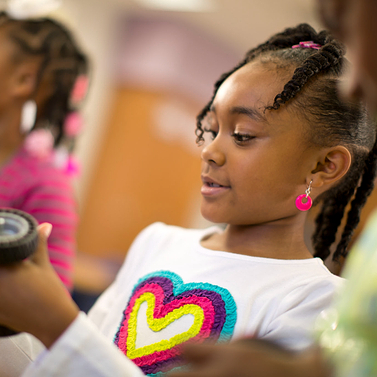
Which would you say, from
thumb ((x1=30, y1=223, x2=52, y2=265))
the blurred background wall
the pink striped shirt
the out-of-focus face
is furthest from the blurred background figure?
the out-of-focus face

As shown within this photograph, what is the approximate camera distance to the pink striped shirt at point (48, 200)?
1088 millimetres

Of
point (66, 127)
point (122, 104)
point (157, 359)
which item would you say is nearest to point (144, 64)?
point (122, 104)

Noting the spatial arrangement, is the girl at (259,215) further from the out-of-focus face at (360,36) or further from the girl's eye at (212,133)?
the out-of-focus face at (360,36)

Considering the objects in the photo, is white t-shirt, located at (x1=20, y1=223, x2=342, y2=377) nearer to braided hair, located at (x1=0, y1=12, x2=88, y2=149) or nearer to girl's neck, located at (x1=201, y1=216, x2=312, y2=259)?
girl's neck, located at (x1=201, y1=216, x2=312, y2=259)

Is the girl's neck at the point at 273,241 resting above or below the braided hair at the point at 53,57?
below

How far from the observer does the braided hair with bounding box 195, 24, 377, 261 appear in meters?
0.70

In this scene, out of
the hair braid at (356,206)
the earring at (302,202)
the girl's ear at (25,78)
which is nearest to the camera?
the earring at (302,202)

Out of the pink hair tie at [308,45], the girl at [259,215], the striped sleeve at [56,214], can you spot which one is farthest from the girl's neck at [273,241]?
the striped sleeve at [56,214]

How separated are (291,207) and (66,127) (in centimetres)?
90

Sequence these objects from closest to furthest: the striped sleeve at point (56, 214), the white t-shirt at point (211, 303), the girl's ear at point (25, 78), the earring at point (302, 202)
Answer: the white t-shirt at point (211, 303)
the earring at point (302, 202)
the striped sleeve at point (56, 214)
the girl's ear at point (25, 78)

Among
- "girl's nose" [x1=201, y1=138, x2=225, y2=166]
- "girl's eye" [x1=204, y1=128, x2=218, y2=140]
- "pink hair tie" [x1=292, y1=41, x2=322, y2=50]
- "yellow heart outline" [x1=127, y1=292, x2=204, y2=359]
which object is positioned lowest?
"yellow heart outline" [x1=127, y1=292, x2=204, y2=359]

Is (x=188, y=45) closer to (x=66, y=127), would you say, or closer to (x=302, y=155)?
(x=66, y=127)

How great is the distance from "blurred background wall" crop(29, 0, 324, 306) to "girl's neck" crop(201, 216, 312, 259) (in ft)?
8.78

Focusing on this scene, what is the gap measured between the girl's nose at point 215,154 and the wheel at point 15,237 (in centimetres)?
31
